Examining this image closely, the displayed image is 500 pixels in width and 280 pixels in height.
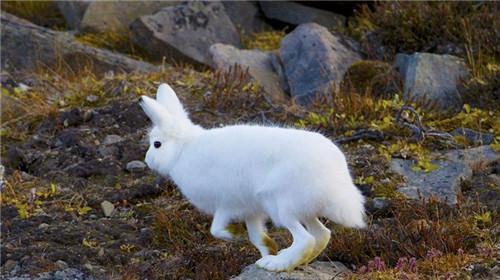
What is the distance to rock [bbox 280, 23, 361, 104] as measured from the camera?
36.9 feet

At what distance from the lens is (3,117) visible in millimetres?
10625

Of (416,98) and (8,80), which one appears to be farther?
(8,80)

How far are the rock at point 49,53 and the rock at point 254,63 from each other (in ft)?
2.79

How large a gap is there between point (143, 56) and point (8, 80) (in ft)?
7.30

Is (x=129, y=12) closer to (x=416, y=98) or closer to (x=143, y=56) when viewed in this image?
(x=143, y=56)

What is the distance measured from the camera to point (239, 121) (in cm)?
969

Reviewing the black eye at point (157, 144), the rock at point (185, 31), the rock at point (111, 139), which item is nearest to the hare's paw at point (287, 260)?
the black eye at point (157, 144)

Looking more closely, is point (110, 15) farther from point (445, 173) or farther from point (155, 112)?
point (155, 112)

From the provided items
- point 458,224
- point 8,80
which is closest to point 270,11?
point 8,80

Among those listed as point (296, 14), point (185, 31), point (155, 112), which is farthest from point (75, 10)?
point (155, 112)

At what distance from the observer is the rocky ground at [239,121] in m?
7.09

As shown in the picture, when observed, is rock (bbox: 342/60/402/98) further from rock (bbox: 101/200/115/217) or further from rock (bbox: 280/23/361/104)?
rock (bbox: 101/200/115/217)

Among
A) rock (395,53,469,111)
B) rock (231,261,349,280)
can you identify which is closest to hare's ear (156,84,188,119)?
rock (231,261,349,280)

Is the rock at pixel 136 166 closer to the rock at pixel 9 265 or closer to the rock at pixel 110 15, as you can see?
the rock at pixel 9 265
